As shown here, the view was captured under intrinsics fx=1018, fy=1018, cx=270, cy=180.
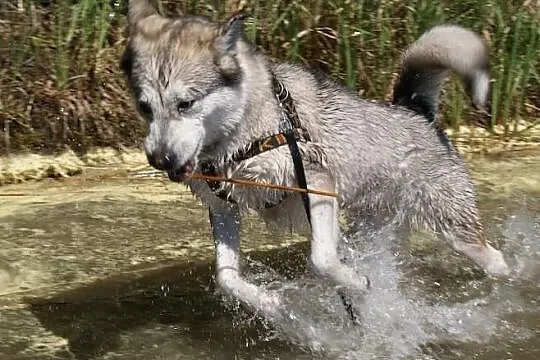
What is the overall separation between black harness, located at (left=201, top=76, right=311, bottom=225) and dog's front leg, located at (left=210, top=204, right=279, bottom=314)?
12 centimetres

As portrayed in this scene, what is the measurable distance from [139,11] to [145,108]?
52 centimetres

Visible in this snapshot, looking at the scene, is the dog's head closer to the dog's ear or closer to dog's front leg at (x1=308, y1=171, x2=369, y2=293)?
the dog's ear

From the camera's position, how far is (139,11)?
12.4 ft

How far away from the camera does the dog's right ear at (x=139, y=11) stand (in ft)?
12.3

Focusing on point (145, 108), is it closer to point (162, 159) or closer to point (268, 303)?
point (162, 159)

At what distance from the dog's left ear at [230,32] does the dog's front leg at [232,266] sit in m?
0.64

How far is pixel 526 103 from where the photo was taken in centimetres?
673

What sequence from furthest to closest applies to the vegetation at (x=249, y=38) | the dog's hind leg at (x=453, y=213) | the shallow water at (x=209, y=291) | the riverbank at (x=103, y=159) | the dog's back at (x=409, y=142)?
the vegetation at (x=249, y=38), the riverbank at (x=103, y=159), the dog's hind leg at (x=453, y=213), the dog's back at (x=409, y=142), the shallow water at (x=209, y=291)

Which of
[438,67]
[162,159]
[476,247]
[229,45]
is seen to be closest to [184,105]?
[162,159]

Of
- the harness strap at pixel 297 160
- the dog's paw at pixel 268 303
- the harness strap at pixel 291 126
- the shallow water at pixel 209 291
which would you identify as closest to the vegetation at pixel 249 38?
the shallow water at pixel 209 291

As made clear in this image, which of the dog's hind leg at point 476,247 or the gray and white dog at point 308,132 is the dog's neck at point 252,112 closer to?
the gray and white dog at point 308,132

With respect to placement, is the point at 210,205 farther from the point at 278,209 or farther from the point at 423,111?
the point at 423,111

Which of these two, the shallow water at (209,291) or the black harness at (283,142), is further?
the shallow water at (209,291)

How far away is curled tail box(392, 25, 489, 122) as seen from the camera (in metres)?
3.98
